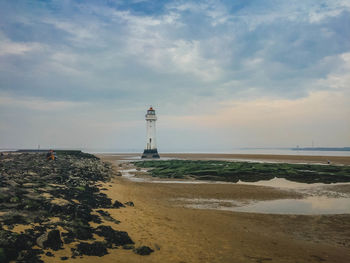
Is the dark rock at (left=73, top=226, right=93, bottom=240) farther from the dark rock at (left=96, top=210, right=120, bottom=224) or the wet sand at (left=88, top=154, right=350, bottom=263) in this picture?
the dark rock at (left=96, top=210, right=120, bottom=224)

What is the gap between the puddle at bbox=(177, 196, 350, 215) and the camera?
1411cm

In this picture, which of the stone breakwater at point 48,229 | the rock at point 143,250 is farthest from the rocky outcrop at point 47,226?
the rock at point 143,250

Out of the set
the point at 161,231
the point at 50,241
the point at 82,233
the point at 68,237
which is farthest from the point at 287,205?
the point at 50,241

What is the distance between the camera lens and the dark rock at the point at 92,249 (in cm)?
704

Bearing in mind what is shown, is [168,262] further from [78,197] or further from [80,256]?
[78,197]

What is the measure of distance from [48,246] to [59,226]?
5.16 feet

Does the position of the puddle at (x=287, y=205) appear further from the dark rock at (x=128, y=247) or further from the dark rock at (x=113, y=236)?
the dark rock at (x=128, y=247)

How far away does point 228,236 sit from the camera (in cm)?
988

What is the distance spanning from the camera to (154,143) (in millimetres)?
75750

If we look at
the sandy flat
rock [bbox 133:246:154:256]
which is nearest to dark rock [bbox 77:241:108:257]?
the sandy flat

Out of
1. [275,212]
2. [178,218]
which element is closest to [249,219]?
[275,212]

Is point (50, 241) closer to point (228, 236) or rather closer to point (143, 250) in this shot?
point (143, 250)

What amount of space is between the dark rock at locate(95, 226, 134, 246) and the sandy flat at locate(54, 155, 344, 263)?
16.8 inches

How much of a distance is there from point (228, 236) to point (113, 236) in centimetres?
457
